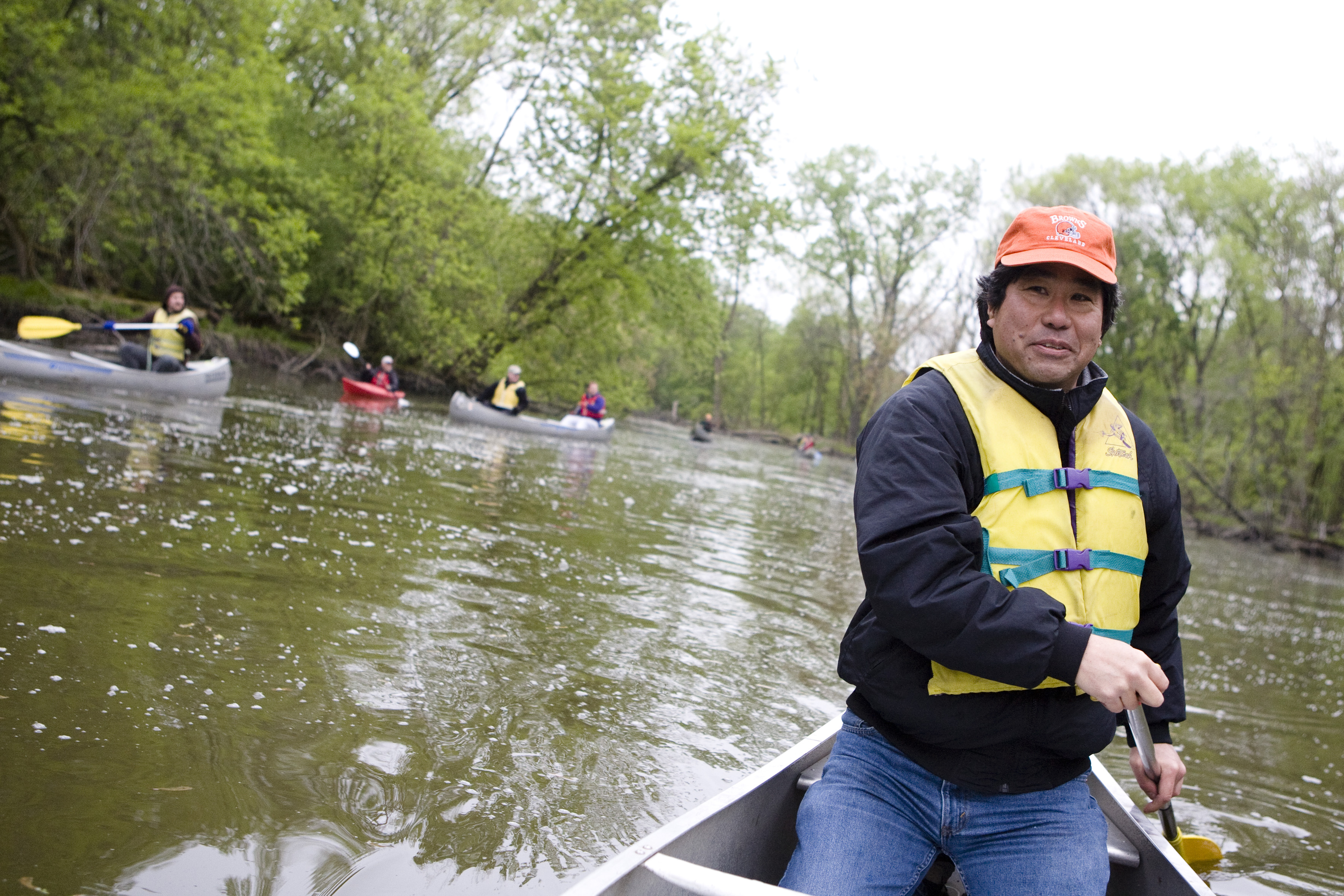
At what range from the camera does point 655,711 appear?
3793 mm

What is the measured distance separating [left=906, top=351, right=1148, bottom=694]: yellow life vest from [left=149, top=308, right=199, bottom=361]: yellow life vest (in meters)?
12.5

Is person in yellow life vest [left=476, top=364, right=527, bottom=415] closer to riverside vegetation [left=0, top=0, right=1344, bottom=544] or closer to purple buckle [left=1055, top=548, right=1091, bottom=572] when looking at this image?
riverside vegetation [left=0, top=0, right=1344, bottom=544]

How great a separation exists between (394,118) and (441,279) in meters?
3.88

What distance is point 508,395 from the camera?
743 inches

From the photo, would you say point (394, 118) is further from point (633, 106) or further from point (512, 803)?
point (512, 803)

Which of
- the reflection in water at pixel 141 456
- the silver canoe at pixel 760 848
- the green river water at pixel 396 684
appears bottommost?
the green river water at pixel 396 684

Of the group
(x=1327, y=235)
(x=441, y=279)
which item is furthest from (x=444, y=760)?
(x=1327, y=235)

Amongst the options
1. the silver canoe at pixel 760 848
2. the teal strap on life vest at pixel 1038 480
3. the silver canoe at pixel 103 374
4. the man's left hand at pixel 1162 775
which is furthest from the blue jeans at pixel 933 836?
the silver canoe at pixel 103 374

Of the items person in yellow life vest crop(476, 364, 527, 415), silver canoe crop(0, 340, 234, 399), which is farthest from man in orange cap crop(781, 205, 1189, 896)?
person in yellow life vest crop(476, 364, 527, 415)

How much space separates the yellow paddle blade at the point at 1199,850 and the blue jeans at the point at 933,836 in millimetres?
904

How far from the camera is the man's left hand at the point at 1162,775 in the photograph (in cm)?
221

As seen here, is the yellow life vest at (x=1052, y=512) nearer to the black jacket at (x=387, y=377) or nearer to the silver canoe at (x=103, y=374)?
the silver canoe at (x=103, y=374)

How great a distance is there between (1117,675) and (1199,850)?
1.38 m

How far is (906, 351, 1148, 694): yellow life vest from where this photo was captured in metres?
1.96
